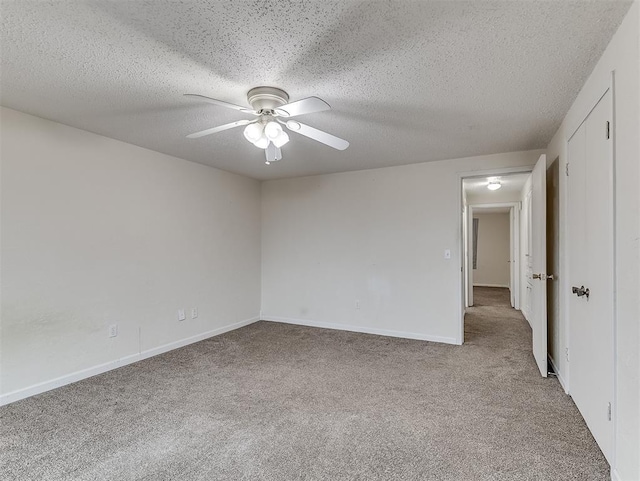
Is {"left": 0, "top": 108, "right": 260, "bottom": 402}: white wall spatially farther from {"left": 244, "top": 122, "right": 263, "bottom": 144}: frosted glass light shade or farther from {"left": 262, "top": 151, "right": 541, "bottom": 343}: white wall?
{"left": 244, "top": 122, "right": 263, "bottom": 144}: frosted glass light shade

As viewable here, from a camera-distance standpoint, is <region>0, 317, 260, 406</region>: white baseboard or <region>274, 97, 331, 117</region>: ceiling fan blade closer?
<region>274, 97, 331, 117</region>: ceiling fan blade

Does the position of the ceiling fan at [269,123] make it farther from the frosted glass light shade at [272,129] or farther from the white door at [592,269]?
the white door at [592,269]

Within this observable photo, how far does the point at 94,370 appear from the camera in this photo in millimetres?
3115

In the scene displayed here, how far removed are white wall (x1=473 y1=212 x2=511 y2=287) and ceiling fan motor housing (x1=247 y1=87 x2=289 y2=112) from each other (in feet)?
28.9

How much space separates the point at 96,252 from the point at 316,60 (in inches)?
105

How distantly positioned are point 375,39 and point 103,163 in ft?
9.25

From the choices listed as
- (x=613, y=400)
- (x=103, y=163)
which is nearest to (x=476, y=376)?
(x=613, y=400)

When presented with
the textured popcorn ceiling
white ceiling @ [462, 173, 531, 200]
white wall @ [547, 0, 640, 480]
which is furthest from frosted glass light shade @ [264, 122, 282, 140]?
white ceiling @ [462, 173, 531, 200]

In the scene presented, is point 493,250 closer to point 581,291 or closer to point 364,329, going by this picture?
point 364,329

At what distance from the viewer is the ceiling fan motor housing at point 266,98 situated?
223 cm

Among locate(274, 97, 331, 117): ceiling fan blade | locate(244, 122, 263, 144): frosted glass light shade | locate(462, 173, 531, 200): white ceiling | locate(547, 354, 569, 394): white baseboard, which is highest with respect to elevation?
locate(462, 173, 531, 200): white ceiling

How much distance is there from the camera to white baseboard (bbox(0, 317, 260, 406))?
2611 millimetres

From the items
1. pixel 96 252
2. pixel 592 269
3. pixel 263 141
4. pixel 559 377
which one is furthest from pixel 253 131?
pixel 559 377

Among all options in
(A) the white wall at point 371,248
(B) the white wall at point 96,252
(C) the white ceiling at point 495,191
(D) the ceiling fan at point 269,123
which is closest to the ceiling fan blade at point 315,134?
(D) the ceiling fan at point 269,123
